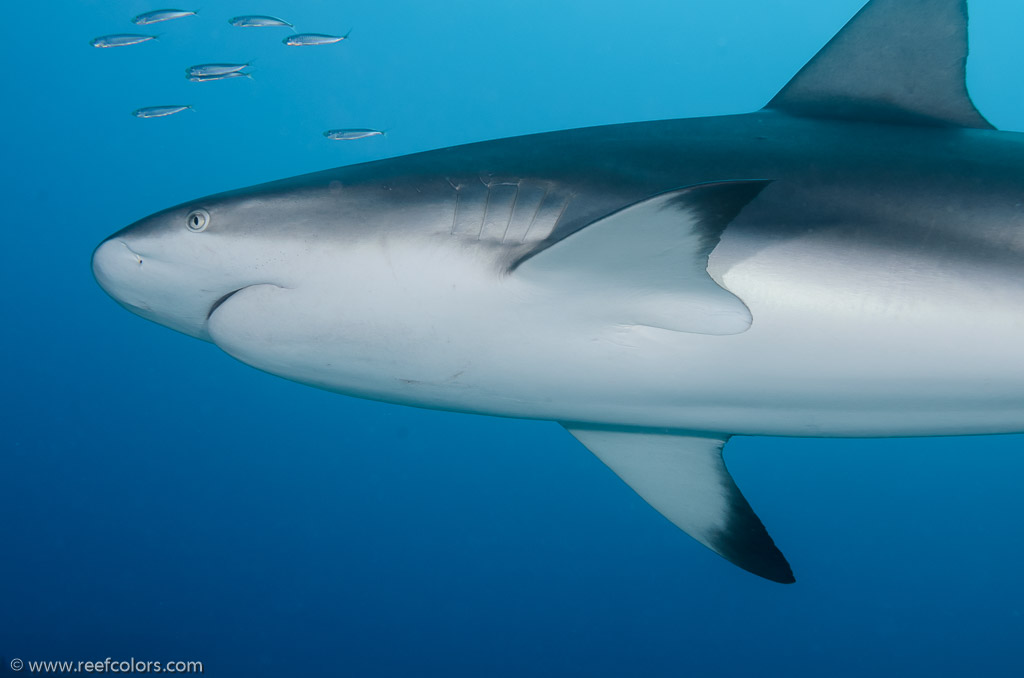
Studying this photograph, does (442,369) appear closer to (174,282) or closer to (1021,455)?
(174,282)

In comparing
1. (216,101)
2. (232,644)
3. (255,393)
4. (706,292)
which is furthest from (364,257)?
(216,101)

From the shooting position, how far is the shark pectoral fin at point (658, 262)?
0.95m

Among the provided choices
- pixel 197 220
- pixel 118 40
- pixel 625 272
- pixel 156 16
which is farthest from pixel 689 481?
pixel 118 40

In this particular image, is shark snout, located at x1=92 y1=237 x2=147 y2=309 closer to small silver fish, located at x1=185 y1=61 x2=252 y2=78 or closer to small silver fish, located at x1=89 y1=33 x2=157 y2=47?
small silver fish, located at x1=185 y1=61 x2=252 y2=78

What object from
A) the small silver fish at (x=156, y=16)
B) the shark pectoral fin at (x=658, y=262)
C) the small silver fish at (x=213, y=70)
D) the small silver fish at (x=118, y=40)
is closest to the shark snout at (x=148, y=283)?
the shark pectoral fin at (x=658, y=262)

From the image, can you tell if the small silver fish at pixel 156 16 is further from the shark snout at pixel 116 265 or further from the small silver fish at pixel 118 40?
the shark snout at pixel 116 265

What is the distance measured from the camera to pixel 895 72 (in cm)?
164

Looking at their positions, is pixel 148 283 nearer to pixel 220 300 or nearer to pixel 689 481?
pixel 220 300

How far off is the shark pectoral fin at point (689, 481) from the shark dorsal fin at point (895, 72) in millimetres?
1078

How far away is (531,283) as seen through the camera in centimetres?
116

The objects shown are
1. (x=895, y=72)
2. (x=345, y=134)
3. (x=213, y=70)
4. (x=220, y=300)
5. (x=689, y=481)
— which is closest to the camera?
(x=220, y=300)

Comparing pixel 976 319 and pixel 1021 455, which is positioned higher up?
pixel 1021 455

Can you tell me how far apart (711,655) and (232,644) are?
930 cm

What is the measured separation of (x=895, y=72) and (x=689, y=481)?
137 centimetres
